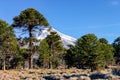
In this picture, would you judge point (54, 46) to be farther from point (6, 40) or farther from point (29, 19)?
point (29, 19)

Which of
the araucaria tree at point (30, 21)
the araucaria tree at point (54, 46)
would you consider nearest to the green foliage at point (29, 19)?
the araucaria tree at point (30, 21)

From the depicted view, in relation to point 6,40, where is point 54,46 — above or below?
above

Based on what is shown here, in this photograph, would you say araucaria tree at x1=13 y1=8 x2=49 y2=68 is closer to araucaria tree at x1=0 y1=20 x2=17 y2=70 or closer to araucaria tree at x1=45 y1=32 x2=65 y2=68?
araucaria tree at x1=0 y1=20 x2=17 y2=70

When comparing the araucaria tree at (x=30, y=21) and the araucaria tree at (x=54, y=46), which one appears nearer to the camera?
the araucaria tree at (x=30, y=21)

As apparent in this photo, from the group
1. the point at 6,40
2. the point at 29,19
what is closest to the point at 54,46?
the point at 6,40

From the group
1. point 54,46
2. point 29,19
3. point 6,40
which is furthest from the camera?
point 54,46

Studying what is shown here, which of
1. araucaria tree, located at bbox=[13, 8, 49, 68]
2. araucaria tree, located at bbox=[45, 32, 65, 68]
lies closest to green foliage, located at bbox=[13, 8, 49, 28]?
araucaria tree, located at bbox=[13, 8, 49, 68]

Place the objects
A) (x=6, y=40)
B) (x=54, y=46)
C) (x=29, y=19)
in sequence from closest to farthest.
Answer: (x=29, y=19) → (x=6, y=40) → (x=54, y=46)

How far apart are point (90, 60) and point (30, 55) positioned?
11198mm

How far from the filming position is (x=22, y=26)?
5909cm

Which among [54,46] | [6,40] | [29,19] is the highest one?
[29,19]

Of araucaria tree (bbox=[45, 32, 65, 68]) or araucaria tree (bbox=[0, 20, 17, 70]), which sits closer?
araucaria tree (bbox=[0, 20, 17, 70])

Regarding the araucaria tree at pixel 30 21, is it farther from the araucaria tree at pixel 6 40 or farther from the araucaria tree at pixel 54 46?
the araucaria tree at pixel 54 46

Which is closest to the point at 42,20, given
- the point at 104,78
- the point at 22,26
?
the point at 22,26
